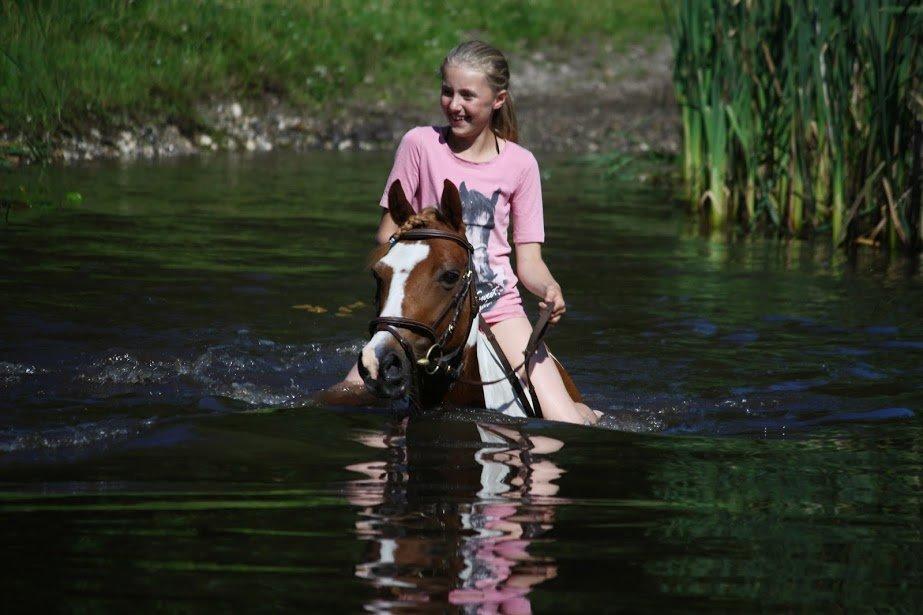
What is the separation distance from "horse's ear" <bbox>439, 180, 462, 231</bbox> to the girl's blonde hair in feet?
2.30

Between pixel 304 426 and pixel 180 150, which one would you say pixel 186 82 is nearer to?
pixel 180 150

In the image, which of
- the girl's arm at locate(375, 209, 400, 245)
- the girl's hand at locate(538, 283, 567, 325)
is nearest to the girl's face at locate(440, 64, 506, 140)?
the girl's arm at locate(375, 209, 400, 245)

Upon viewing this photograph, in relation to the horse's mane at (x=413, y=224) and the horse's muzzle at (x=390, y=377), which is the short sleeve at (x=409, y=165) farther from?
the horse's muzzle at (x=390, y=377)

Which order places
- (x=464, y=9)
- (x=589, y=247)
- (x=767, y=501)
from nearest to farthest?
(x=767, y=501) → (x=589, y=247) → (x=464, y=9)

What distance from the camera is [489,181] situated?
5.57 m

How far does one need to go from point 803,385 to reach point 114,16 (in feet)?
39.0

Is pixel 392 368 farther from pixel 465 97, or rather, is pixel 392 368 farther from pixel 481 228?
pixel 465 97

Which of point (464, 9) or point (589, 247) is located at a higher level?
point (464, 9)

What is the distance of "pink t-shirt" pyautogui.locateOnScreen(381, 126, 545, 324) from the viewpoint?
5543mm

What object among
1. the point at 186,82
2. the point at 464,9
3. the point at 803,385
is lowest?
the point at 803,385

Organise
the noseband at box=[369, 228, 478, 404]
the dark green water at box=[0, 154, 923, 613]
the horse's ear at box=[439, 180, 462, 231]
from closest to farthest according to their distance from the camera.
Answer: the dark green water at box=[0, 154, 923, 613] → the noseband at box=[369, 228, 478, 404] → the horse's ear at box=[439, 180, 462, 231]

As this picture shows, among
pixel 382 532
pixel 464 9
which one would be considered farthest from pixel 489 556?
pixel 464 9

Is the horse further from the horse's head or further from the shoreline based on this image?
the shoreline

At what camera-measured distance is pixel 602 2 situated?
1049 inches
